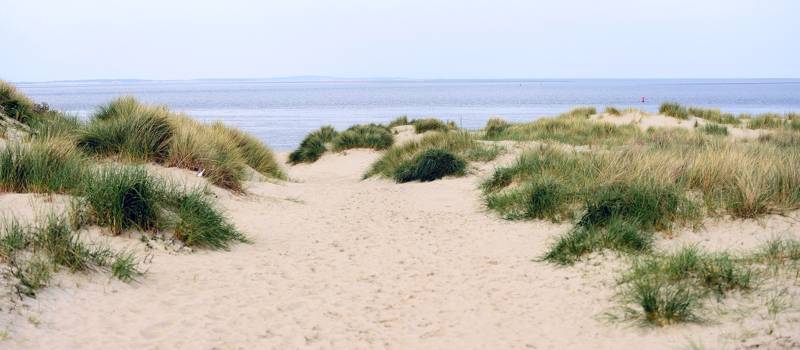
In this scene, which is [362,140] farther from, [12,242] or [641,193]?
[12,242]

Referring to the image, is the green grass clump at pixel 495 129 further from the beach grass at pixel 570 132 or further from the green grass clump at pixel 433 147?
the green grass clump at pixel 433 147

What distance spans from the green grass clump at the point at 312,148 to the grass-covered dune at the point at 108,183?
718 cm

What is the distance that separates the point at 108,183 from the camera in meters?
7.02

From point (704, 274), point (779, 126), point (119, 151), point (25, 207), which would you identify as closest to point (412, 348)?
point (704, 274)

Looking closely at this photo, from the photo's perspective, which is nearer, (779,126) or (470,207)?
(470,207)

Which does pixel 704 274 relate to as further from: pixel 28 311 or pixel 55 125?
pixel 55 125

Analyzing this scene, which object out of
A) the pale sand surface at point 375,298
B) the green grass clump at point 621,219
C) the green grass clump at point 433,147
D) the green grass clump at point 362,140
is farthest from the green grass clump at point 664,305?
the green grass clump at point 362,140

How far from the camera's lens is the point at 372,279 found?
6941mm

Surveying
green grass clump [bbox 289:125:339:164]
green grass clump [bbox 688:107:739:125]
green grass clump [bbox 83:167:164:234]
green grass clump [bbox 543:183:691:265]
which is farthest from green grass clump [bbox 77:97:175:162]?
green grass clump [bbox 688:107:739:125]

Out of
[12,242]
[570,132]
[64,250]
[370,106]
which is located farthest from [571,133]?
[370,106]

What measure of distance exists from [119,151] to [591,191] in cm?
790

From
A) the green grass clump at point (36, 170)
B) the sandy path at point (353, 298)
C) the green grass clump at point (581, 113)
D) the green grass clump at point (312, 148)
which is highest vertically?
the green grass clump at point (36, 170)

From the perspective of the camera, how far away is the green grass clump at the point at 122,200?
6883mm

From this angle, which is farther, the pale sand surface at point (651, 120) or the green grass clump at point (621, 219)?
the pale sand surface at point (651, 120)
